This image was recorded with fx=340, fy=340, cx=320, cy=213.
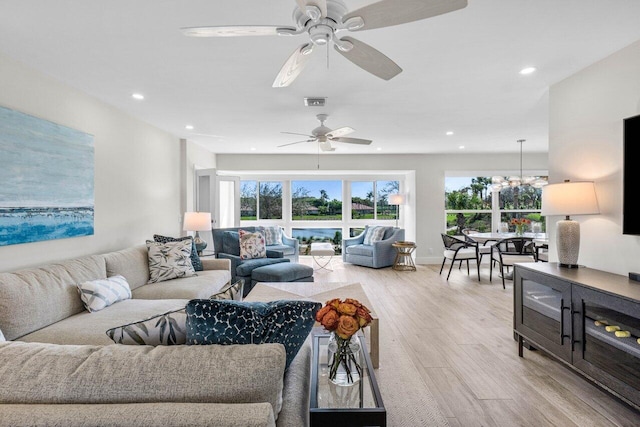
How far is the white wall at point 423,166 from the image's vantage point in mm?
7477

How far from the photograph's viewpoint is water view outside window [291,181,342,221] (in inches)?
339

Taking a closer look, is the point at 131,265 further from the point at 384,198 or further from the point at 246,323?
the point at 384,198

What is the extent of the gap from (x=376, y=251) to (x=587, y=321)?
464 cm

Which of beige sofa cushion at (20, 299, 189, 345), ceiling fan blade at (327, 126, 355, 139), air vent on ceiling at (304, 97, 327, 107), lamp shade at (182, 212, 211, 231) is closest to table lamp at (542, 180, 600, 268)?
ceiling fan blade at (327, 126, 355, 139)

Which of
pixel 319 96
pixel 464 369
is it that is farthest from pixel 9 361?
pixel 319 96

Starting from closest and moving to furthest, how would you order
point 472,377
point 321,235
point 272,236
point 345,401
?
point 345,401 < point 472,377 < point 272,236 < point 321,235

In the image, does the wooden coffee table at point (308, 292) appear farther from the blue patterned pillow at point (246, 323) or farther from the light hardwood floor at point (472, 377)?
the blue patterned pillow at point (246, 323)

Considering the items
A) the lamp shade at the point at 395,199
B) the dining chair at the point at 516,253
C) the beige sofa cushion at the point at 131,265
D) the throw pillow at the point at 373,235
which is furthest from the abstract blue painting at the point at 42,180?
the lamp shade at the point at 395,199

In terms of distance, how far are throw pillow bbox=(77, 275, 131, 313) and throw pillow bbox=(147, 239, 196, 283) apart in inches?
28.1

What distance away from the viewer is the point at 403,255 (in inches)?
276

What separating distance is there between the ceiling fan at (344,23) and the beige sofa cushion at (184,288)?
238cm

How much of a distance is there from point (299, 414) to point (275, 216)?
744cm

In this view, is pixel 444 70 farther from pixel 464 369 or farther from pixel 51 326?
pixel 51 326

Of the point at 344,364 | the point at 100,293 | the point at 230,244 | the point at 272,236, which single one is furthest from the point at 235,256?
the point at 344,364
